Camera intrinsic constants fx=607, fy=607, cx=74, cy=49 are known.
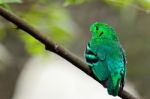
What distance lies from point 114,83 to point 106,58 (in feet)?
0.33

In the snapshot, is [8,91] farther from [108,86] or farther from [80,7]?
[108,86]

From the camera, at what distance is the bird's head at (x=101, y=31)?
176cm

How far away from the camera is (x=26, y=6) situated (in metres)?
2.67

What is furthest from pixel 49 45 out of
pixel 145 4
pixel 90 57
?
pixel 145 4

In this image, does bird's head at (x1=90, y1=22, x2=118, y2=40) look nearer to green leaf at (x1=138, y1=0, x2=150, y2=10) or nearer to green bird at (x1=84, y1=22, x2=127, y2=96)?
green bird at (x1=84, y1=22, x2=127, y2=96)

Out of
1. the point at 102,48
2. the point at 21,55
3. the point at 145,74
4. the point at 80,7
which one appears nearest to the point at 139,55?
the point at 145,74

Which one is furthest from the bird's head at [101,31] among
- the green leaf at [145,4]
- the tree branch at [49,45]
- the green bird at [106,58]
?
the green leaf at [145,4]

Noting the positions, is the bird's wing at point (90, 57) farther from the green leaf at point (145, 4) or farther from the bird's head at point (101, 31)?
the green leaf at point (145, 4)

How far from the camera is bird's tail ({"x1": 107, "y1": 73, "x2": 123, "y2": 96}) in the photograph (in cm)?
169

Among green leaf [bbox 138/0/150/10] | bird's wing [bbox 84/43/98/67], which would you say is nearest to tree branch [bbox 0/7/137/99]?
bird's wing [bbox 84/43/98/67]

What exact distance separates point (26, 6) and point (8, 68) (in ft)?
8.84

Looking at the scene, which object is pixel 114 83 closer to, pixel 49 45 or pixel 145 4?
pixel 49 45

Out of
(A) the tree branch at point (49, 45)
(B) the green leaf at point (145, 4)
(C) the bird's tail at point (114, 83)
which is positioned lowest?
(B) the green leaf at point (145, 4)

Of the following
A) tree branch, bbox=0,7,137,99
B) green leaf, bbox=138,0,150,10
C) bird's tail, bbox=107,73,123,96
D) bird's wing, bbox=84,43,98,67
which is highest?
tree branch, bbox=0,7,137,99
